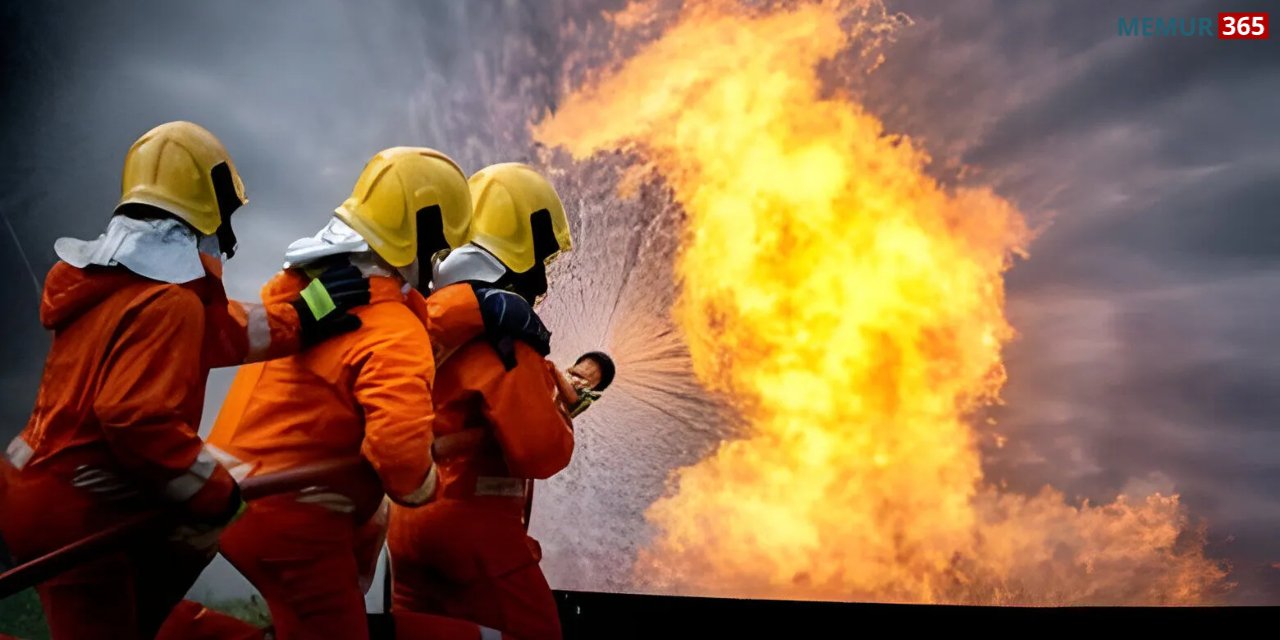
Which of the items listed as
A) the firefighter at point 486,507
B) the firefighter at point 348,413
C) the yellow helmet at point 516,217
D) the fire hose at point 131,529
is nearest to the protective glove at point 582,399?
the firefighter at point 486,507

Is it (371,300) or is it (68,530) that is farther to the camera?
(371,300)

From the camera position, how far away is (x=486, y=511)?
122 inches

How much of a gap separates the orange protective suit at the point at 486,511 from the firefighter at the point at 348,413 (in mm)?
184

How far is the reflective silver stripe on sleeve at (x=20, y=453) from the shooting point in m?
2.32

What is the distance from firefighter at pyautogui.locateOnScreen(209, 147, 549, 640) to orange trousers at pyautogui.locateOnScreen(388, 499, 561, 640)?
0.19m

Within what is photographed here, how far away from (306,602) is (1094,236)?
421 cm

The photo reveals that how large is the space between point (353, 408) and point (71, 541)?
0.72m

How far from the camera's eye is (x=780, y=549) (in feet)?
17.9

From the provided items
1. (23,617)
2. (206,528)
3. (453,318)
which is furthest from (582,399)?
(23,617)

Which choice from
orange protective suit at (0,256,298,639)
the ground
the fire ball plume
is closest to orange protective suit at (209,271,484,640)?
orange protective suit at (0,256,298,639)

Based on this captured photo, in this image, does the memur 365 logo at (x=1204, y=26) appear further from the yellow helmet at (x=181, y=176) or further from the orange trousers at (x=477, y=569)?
the yellow helmet at (x=181, y=176)

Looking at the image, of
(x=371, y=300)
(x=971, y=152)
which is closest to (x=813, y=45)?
(x=971, y=152)

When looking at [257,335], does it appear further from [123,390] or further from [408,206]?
[408,206]

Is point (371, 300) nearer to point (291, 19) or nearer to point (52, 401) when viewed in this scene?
point (52, 401)
